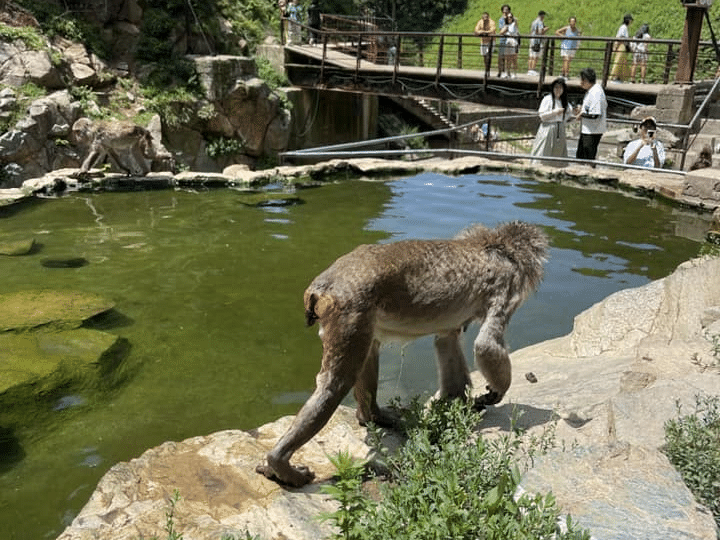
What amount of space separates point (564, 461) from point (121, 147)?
12.3 m

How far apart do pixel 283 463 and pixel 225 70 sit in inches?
654

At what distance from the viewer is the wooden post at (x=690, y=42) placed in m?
14.1

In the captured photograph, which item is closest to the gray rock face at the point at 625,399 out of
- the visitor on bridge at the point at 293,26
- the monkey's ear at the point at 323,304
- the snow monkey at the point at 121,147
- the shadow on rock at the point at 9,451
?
the monkey's ear at the point at 323,304

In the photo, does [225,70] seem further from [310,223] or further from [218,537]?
[218,537]

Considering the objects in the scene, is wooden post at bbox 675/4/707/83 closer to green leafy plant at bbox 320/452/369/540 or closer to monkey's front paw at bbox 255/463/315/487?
monkey's front paw at bbox 255/463/315/487

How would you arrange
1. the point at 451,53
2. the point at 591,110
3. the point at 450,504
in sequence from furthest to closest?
the point at 451,53
the point at 591,110
the point at 450,504

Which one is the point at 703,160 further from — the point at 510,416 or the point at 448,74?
the point at 510,416

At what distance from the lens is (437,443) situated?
12.4ft

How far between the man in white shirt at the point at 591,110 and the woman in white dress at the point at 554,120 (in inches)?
11.3

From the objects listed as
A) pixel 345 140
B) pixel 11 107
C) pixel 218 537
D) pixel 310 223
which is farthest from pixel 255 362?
pixel 345 140

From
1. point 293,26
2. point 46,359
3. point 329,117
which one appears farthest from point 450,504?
point 293,26

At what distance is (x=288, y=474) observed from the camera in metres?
3.62

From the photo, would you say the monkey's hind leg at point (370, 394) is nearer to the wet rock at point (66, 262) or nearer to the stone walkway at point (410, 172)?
the wet rock at point (66, 262)

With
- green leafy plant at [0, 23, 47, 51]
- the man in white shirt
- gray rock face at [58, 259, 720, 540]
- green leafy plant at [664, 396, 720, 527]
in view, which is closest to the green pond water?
gray rock face at [58, 259, 720, 540]
